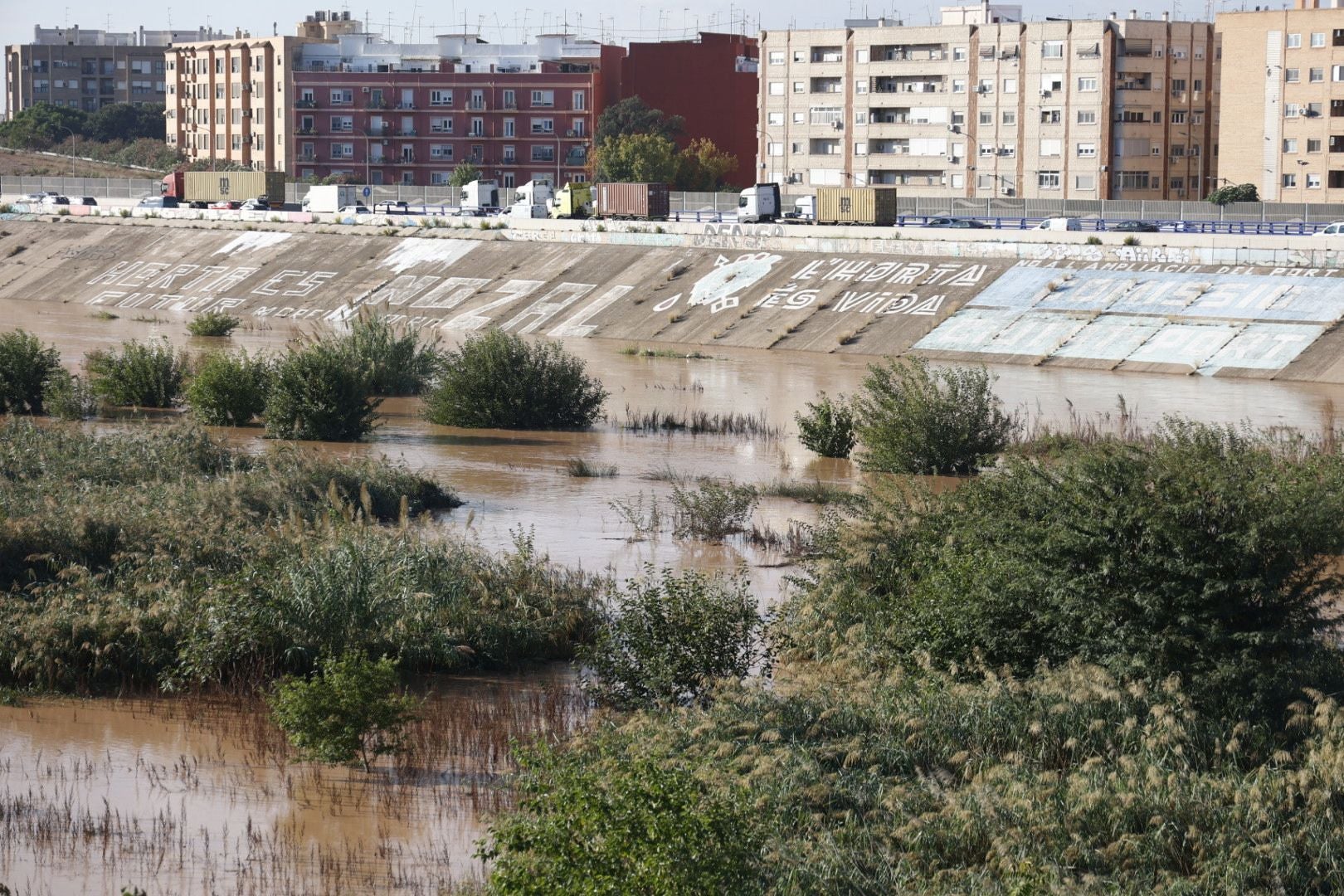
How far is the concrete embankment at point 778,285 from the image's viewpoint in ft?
148

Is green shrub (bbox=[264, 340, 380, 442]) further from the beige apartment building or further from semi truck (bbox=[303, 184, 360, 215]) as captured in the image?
the beige apartment building

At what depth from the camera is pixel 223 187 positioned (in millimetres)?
86375

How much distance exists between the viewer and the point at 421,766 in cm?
1293

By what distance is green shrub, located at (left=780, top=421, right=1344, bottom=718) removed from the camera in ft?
43.6

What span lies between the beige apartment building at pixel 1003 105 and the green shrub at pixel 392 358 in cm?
6344

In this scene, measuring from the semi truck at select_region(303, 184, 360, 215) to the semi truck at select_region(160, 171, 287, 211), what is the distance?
5.76 meters

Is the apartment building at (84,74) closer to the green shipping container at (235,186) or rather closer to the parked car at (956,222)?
the green shipping container at (235,186)

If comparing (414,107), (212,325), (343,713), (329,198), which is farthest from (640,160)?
(343,713)

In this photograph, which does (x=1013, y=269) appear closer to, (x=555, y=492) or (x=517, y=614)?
(x=555, y=492)

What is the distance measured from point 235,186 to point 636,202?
25.2 m

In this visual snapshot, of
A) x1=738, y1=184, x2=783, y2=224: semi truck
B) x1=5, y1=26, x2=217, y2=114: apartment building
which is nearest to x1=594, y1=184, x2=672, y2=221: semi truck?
x1=738, y1=184, x2=783, y2=224: semi truck

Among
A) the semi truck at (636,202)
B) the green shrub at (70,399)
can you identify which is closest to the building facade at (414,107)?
the semi truck at (636,202)

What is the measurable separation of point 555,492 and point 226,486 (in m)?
6.38

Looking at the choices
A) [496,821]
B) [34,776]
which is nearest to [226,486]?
[34,776]
